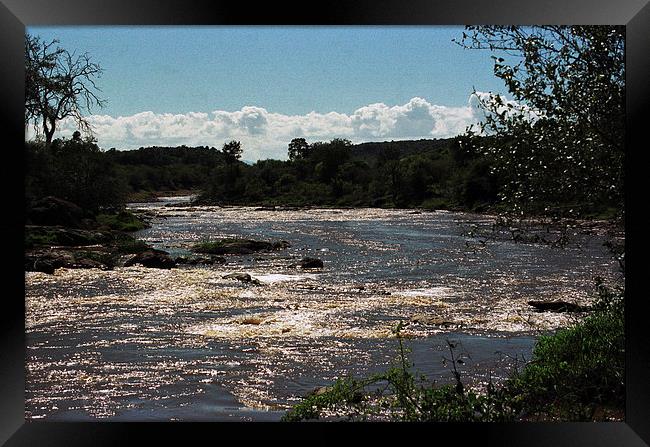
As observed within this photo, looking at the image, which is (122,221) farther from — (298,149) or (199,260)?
(298,149)

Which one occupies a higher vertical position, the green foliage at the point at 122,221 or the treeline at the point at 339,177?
the treeline at the point at 339,177

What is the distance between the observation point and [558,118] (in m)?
3.99

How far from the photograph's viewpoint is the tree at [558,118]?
3844 mm

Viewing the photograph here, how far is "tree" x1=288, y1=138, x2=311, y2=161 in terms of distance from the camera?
19453 mm

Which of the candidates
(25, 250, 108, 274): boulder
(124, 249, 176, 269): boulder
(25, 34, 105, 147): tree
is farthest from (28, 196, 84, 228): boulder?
(25, 34, 105, 147): tree

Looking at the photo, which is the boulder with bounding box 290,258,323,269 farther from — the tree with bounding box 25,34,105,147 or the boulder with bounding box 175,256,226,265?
the tree with bounding box 25,34,105,147

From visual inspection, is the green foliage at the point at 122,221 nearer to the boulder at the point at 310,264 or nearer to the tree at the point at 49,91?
the boulder at the point at 310,264

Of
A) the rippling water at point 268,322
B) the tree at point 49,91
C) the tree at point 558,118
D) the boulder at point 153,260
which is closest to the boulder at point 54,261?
the rippling water at point 268,322

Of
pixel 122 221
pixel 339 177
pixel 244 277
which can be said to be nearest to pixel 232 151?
pixel 339 177

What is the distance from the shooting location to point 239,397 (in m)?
6.51

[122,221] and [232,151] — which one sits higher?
[232,151]

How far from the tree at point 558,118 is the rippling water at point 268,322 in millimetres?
658
